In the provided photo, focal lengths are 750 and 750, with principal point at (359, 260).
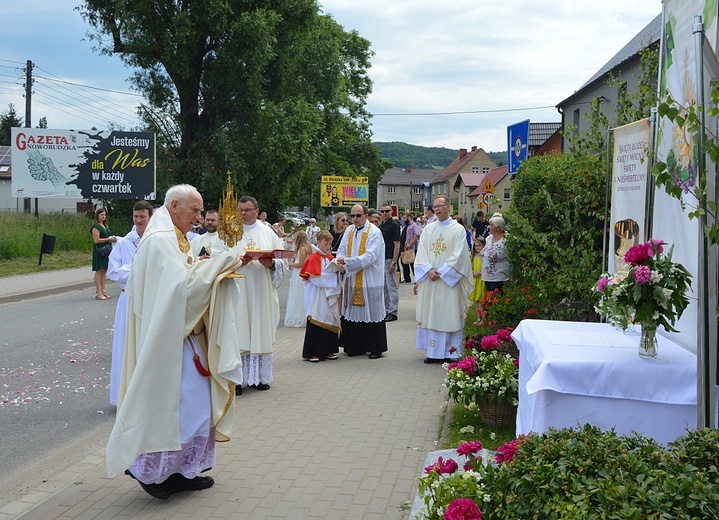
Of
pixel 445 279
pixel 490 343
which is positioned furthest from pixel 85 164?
pixel 490 343

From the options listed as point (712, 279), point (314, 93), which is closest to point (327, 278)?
point (712, 279)

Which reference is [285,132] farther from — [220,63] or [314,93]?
[314,93]

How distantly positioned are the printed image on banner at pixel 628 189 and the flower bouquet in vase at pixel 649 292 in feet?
4.70

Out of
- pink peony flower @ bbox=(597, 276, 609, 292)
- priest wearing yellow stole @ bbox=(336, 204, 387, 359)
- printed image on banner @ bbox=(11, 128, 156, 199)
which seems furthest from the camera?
printed image on banner @ bbox=(11, 128, 156, 199)

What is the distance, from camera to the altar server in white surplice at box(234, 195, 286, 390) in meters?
8.18

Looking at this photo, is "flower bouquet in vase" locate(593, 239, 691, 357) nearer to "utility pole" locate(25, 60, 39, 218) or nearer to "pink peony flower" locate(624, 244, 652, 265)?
"pink peony flower" locate(624, 244, 652, 265)

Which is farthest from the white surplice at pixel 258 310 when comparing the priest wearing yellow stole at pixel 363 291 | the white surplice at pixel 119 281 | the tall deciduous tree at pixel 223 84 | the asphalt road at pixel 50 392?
the tall deciduous tree at pixel 223 84

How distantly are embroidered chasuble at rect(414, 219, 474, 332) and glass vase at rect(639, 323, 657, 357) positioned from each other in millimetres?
5413

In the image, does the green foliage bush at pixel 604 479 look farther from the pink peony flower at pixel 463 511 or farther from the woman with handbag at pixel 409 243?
the woman with handbag at pixel 409 243

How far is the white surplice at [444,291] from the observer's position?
987cm

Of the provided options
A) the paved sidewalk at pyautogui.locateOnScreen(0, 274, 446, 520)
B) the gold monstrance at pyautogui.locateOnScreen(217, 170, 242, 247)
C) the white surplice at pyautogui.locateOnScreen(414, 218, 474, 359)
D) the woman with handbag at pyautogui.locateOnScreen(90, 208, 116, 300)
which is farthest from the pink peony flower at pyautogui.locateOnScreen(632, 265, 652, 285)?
the woman with handbag at pyautogui.locateOnScreen(90, 208, 116, 300)

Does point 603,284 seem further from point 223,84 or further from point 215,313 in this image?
point 223,84

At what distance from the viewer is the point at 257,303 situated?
328 inches

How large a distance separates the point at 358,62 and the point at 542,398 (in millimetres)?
51897
